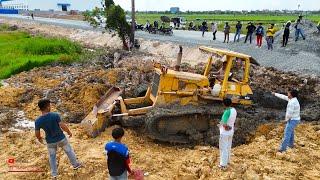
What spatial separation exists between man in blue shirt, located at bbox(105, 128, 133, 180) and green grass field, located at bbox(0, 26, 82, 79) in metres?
15.1

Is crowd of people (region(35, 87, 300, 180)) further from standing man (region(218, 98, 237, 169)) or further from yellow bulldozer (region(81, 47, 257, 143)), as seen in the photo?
yellow bulldozer (region(81, 47, 257, 143))

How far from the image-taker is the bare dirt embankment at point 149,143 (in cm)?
914

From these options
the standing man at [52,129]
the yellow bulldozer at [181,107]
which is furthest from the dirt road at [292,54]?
the standing man at [52,129]

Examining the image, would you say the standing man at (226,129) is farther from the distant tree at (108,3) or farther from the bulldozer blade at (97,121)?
the distant tree at (108,3)

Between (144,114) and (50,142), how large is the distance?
11.2 ft

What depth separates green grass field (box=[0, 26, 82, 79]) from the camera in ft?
73.3

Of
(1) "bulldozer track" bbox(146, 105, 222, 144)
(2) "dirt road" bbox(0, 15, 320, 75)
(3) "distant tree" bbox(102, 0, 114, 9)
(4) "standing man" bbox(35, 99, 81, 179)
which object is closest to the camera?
(4) "standing man" bbox(35, 99, 81, 179)

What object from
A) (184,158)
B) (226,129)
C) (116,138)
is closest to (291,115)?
(226,129)

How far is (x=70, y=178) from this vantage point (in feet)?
29.4

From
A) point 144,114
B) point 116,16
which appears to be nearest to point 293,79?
point 144,114

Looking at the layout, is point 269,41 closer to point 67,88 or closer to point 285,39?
point 285,39

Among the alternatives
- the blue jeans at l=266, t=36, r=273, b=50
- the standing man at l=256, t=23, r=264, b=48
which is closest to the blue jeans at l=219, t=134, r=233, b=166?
the blue jeans at l=266, t=36, r=273, b=50

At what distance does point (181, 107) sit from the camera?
11141mm

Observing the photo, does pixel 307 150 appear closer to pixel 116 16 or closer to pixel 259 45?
pixel 259 45
